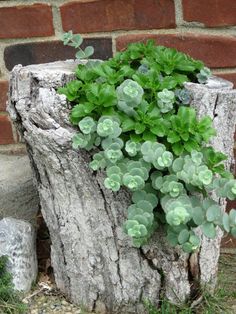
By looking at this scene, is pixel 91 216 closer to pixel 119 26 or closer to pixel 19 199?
pixel 19 199

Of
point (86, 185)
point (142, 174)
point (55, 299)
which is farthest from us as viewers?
point (55, 299)

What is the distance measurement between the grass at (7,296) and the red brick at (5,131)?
534 millimetres

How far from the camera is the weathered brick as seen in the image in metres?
1.97

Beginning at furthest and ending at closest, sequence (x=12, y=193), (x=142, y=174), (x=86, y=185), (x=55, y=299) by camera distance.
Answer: (x=12, y=193)
(x=55, y=299)
(x=86, y=185)
(x=142, y=174)

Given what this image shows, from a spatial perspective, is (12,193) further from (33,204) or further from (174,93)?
(174,93)

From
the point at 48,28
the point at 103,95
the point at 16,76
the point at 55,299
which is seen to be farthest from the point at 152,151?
the point at 48,28

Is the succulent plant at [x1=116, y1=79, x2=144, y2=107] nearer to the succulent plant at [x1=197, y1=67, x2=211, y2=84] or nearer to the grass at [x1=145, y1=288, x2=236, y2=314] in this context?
the succulent plant at [x1=197, y1=67, x2=211, y2=84]

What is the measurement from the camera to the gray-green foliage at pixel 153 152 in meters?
1.43

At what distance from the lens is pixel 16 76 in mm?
1599

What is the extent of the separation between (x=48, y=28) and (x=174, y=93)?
59cm

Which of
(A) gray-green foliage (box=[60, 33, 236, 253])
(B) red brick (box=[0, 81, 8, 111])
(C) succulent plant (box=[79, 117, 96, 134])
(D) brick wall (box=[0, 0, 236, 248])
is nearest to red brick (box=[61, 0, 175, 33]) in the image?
(D) brick wall (box=[0, 0, 236, 248])

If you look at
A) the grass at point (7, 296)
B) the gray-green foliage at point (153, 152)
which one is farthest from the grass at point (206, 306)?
the grass at point (7, 296)

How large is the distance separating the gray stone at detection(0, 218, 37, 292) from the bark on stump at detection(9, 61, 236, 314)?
3.0 inches

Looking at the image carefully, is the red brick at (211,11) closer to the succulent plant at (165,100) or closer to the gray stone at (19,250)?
the succulent plant at (165,100)
